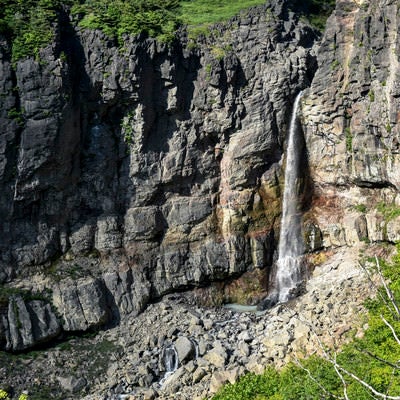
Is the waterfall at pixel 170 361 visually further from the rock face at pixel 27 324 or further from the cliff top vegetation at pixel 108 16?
the cliff top vegetation at pixel 108 16

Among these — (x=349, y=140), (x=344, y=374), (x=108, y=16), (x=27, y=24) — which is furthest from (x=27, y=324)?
(x=349, y=140)

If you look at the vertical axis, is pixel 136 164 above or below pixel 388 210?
above

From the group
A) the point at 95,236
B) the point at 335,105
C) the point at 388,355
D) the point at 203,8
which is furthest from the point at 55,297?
the point at 203,8

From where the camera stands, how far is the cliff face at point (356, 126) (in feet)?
89.4

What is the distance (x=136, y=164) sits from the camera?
29.5m

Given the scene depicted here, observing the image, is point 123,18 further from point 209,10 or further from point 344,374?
point 344,374

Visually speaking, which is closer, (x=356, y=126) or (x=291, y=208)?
(x=356, y=126)

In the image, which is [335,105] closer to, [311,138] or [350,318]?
[311,138]

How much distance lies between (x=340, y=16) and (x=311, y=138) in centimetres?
735

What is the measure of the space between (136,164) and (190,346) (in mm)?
10942

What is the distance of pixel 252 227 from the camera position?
31031 mm

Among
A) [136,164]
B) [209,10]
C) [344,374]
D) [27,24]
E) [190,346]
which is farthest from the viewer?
[209,10]

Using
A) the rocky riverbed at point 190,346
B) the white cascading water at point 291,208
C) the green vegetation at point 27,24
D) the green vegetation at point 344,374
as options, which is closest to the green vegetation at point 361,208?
the rocky riverbed at point 190,346

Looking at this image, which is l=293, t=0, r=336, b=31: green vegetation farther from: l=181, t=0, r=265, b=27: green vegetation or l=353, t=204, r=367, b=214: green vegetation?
l=353, t=204, r=367, b=214: green vegetation
